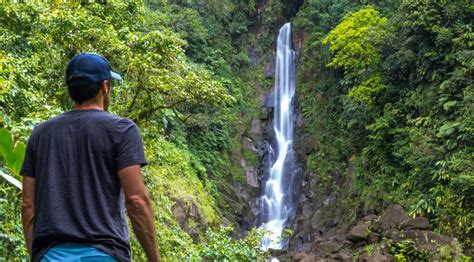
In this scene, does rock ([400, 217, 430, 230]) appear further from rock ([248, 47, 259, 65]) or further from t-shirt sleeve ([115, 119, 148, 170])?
rock ([248, 47, 259, 65])

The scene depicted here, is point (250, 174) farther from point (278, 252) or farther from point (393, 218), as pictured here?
point (393, 218)

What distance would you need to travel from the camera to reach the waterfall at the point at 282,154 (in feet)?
69.1

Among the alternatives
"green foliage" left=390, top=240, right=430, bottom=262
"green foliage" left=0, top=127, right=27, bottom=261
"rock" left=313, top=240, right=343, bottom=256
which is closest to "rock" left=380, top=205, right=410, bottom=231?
"green foliage" left=390, top=240, right=430, bottom=262

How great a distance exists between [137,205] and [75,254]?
0.30 metres

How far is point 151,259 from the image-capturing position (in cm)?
203

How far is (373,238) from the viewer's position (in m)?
13.4

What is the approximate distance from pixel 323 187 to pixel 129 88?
47.3 ft

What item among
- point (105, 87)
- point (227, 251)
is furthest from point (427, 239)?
point (105, 87)

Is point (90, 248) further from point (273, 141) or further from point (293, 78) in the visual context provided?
point (293, 78)

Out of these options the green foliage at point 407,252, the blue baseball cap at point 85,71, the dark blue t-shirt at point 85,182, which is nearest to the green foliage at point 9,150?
the dark blue t-shirt at point 85,182

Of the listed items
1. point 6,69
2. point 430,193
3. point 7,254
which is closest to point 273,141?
point 430,193

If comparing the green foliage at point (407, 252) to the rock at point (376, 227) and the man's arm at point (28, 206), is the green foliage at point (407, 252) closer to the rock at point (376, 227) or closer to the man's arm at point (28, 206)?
the rock at point (376, 227)

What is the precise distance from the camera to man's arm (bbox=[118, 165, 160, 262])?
199cm

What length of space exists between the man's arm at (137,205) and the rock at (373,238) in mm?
12246
